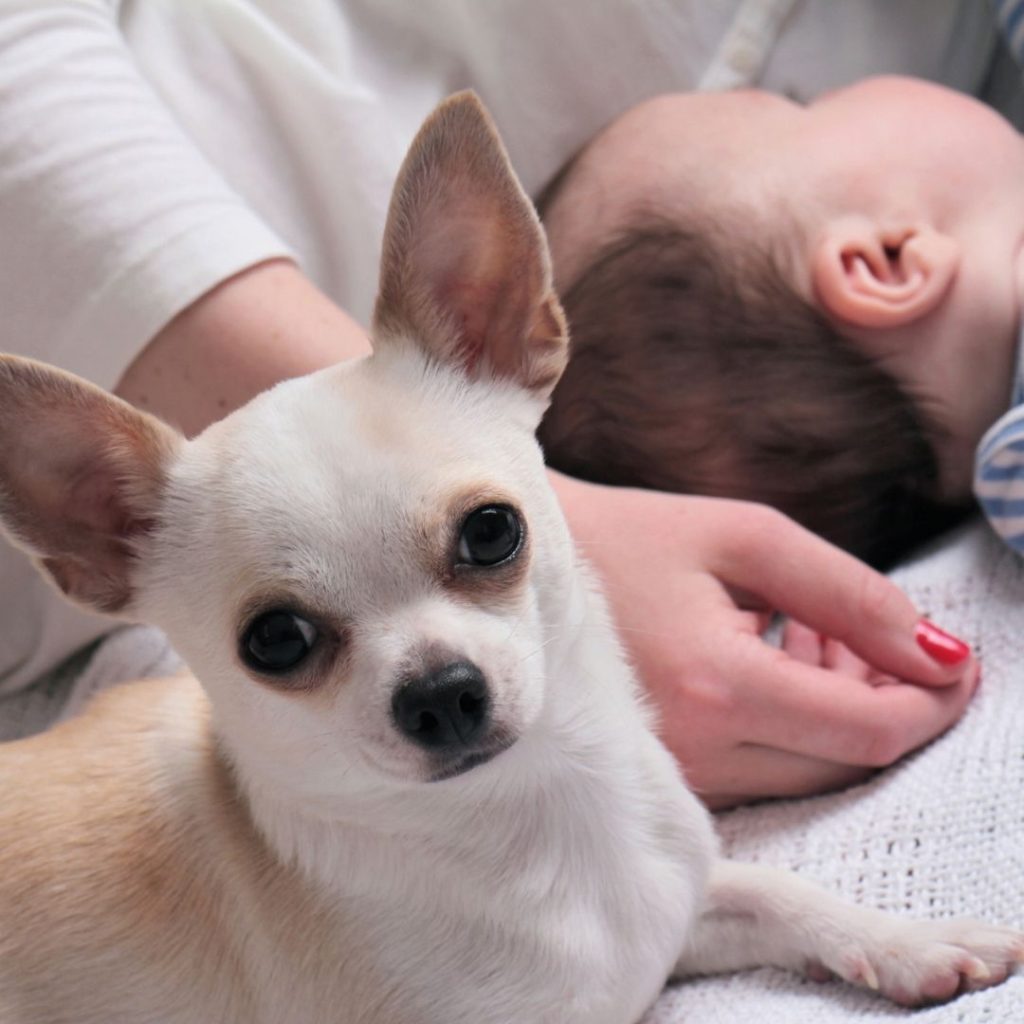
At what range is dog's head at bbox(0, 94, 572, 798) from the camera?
2.88 ft

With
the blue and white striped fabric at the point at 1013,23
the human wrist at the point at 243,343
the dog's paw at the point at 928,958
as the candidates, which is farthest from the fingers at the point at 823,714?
the blue and white striped fabric at the point at 1013,23

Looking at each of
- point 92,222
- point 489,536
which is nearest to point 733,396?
point 489,536

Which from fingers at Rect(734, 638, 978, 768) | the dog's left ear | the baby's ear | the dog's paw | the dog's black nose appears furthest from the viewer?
the baby's ear

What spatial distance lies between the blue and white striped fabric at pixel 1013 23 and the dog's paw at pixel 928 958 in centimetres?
155

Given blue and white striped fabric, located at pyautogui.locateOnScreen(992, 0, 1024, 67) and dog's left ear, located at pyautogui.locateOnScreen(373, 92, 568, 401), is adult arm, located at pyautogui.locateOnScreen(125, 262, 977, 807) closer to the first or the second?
dog's left ear, located at pyautogui.locateOnScreen(373, 92, 568, 401)

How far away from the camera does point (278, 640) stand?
898 mm

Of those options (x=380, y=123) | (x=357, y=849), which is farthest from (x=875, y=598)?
(x=380, y=123)

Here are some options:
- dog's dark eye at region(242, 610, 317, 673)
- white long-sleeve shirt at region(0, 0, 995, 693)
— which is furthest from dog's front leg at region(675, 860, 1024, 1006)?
white long-sleeve shirt at region(0, 0, 995, 693)

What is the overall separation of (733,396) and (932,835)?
0.66m

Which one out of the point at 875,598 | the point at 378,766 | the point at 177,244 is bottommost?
the point at 875,598

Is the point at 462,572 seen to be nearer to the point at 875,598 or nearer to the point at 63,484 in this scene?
the point at 63,484

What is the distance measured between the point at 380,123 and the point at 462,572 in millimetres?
1146

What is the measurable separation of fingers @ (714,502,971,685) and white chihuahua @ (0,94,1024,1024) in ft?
0.97

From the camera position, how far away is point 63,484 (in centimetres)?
97
